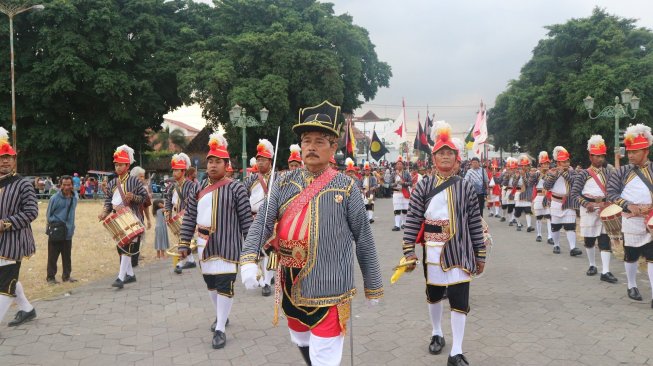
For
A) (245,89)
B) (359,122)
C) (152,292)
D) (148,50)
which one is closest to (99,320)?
(152,292)

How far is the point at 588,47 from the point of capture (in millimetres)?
38062

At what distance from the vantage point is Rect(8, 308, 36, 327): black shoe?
6.53 metres

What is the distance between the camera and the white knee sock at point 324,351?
3604mm

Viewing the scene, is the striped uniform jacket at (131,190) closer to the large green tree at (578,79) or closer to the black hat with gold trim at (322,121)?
the black hat with gold trim at (322,121)

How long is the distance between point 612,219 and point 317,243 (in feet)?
18.7

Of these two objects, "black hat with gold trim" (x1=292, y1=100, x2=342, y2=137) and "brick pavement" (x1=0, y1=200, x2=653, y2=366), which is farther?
"brick pavement" (x1=0, y1=200, x2=653, y2=366)

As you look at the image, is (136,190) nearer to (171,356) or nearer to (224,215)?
(224,215)

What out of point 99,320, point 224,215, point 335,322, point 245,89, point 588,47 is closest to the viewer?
point 335,322

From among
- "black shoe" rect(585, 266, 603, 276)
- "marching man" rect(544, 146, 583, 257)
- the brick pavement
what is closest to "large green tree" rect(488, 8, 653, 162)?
"marching man" rect(544, 146, 583, 257)

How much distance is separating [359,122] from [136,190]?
325ft

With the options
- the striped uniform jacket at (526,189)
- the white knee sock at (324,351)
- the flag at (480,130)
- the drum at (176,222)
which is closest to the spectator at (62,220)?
the drum at (176,222)

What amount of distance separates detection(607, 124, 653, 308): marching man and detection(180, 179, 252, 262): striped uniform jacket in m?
5.08

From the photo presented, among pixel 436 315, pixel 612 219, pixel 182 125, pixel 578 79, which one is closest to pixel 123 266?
pixel 436 315

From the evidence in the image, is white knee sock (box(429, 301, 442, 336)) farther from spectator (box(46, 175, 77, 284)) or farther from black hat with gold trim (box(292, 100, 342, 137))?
spectator (box(46, 175, 77, 284))
